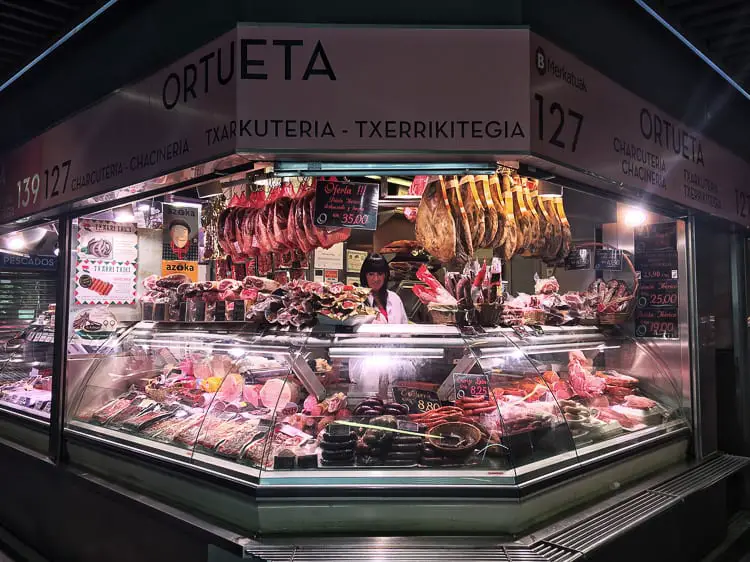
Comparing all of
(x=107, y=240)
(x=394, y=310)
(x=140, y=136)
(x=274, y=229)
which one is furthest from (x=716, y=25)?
(x=107, y=240)

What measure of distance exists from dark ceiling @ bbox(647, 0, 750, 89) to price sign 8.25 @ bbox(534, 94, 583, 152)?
122cm

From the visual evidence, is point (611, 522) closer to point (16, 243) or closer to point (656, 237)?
point (656, 237)

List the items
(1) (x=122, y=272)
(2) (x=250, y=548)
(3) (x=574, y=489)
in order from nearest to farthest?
(2) (x=250, y=548) < (3) (x=574, y=489) < (1) (x=122, y=272)

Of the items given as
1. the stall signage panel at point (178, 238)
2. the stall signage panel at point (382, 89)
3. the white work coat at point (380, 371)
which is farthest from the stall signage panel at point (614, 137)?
the stall signage panel at point (178, 238)

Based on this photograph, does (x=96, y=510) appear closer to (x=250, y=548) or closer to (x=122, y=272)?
(x=250, y=548)

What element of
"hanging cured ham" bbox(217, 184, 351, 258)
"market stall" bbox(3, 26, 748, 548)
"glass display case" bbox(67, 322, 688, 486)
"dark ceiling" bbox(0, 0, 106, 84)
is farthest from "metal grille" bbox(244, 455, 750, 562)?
"dark ceiling" bbox(0, 0, 106, 84)

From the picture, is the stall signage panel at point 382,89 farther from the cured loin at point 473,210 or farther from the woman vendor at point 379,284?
the woman vendor at point 379,284

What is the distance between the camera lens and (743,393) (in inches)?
203

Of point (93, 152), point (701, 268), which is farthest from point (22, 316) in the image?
point (701, 268)

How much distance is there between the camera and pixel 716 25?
402cm

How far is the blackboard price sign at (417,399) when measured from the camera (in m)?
3.47

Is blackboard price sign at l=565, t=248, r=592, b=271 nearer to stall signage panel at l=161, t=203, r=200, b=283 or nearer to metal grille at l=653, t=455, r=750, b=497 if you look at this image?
metal grille at l=653, t=455, r=750, b=497

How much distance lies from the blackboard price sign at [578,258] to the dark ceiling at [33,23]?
4.27m

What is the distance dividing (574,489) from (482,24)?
8.44ft
